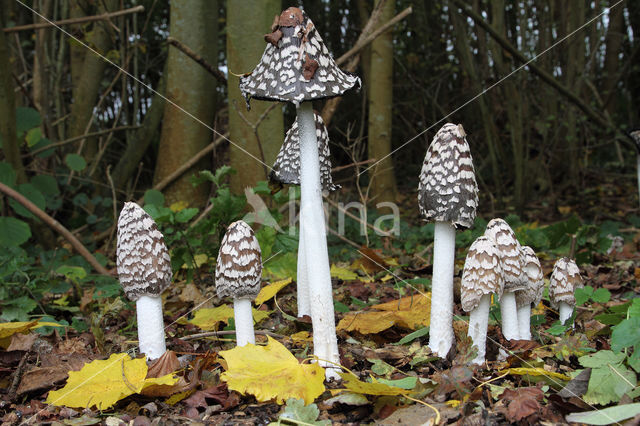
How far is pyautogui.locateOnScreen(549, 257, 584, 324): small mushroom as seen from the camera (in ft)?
10.6

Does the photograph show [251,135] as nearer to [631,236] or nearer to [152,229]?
[152,229]

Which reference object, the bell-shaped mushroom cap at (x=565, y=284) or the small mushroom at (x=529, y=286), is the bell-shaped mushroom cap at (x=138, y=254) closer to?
the small mushroom at (x=529, y=286)

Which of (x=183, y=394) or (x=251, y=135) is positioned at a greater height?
(x=251, y=135)

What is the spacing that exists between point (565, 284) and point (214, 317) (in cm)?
226

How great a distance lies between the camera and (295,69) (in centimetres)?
249

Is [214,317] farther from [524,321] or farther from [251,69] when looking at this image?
[251,69]

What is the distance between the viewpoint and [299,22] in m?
2.54

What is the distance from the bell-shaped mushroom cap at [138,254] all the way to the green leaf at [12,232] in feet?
8.91

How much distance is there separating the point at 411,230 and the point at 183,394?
202 inches

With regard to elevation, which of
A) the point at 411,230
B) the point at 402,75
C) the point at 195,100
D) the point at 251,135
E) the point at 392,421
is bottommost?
the point at 392,421

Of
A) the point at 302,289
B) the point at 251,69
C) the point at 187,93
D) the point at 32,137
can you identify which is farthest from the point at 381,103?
the point at 302,289

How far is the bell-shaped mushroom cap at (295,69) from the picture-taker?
8.10 ft

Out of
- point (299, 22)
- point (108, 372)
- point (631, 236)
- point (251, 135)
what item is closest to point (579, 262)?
point (631, 236)

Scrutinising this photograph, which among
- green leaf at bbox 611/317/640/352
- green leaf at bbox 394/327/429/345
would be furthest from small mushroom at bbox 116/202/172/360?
green leaf at bbox 611/317/640/352
